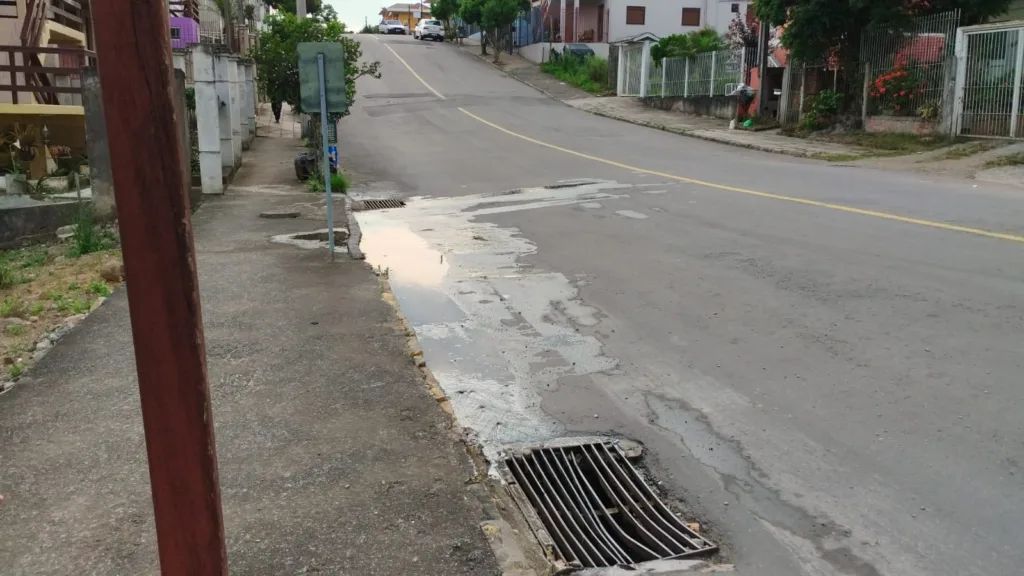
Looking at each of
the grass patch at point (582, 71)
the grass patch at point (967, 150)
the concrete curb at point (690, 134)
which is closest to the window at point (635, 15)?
the grass patch at point (582, 71)

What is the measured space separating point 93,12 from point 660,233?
910 centimetres

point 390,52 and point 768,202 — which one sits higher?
point 390,52

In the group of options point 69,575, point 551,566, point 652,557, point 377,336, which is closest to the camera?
point 69,575

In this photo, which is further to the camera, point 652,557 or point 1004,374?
point 1004,374

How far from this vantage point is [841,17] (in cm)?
2216

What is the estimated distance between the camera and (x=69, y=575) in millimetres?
3273

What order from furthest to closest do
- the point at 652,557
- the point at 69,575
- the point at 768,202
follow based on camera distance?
the point at 768,202
the point at 652,557
the point at 69,575

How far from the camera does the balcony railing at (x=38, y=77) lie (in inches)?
598

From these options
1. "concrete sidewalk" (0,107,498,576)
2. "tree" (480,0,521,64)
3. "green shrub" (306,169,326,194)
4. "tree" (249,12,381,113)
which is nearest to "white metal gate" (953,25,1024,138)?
A: "tree" (249,12,381,113)

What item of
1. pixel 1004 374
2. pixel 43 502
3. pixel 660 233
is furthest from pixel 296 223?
pixel 1004 374

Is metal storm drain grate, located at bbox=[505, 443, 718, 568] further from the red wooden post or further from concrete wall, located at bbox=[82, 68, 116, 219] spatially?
concrete wall, located at bbox=[82, 68, 116, 219]

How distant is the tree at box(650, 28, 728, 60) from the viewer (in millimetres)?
32062

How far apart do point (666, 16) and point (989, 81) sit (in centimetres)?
3357

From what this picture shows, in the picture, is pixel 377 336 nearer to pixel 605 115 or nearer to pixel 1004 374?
pixel 1004 374
